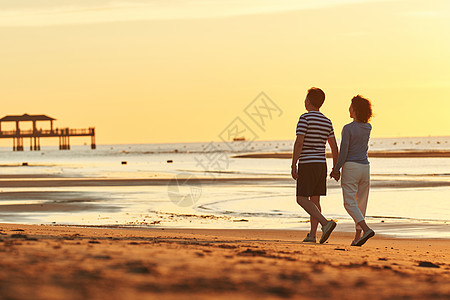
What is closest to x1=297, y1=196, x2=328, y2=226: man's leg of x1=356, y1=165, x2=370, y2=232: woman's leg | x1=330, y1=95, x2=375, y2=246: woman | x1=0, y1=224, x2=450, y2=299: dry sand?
x1=330, y1=95, x2=375, y2=246: woman

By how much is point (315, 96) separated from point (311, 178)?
1090mm

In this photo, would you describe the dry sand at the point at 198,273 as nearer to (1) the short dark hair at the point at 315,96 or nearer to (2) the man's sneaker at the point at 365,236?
(2) the man's sneaker at the point at 365,236

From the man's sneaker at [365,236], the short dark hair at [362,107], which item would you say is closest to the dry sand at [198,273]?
the man's sneaker at [365,236]

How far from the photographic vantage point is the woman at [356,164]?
9.38 meters

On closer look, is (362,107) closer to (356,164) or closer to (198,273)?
(356,164)

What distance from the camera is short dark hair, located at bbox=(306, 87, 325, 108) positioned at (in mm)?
9656

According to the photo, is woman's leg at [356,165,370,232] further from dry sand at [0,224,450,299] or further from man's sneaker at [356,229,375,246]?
dry sand at [0,224,450,299]

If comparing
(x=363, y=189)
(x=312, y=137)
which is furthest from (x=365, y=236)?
(x=312, y=137)

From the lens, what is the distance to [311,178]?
31.0 feet

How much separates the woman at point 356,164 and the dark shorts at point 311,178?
20 cm

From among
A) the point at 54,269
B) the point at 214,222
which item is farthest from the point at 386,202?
the point at 54,269

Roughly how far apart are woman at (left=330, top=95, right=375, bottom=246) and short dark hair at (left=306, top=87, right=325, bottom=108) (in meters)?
0.41

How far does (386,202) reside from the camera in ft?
68.0

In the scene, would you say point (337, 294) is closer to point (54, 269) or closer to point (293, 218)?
point (54, 269)
